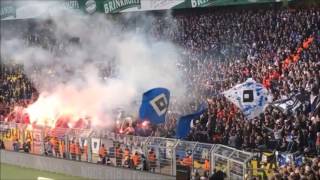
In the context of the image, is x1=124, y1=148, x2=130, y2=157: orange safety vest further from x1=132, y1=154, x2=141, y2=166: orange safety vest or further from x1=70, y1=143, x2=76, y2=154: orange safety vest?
x1=70, y1=143, x2=76, y2=154: orange safety vest

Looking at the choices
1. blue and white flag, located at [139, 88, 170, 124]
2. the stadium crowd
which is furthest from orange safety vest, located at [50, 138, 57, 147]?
blue and white flag, located at [139, 88, 170, 124]

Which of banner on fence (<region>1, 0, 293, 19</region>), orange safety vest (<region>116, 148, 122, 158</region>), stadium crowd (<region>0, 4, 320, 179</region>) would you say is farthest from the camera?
banner on fence (<region>1, 0, 293, 19</region>)

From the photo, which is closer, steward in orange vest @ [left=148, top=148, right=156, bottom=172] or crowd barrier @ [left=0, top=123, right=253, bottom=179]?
crowd barrier @ [left=0, top=123, right=253, bottom=179]

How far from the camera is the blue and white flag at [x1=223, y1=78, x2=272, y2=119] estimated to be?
632 inches

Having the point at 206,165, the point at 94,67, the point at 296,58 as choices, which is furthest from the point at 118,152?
the point at 94,67

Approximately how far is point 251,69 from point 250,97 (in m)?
1.58

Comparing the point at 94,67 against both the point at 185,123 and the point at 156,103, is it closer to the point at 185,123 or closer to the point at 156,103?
the point at 185,123

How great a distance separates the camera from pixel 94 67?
24.2m

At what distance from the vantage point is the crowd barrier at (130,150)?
46.0 ft

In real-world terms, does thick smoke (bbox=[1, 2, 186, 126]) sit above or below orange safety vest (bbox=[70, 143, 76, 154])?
above

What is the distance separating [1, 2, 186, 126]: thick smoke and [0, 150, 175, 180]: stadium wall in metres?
1.83

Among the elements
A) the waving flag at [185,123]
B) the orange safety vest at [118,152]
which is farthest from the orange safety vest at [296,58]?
the orange safety vest at [118,152]

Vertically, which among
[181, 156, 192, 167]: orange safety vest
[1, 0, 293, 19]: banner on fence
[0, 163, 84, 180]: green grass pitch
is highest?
[1, 0, 293, 19]: banner on fence

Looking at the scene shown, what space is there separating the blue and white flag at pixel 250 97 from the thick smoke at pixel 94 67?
319 cm
